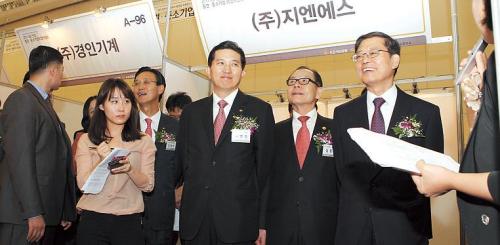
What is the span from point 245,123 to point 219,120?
159mm

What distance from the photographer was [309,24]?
9.83 ft

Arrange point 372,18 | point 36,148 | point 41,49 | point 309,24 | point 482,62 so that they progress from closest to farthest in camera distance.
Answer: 1. point 482,62
2. point 36,148
3. point 41,49
4. point 372,18
5. point 309,24

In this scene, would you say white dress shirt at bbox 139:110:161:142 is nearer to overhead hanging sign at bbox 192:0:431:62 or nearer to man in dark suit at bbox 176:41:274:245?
man in dark suit at bbox 176:41:274:245

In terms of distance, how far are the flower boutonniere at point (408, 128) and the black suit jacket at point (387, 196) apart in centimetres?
2

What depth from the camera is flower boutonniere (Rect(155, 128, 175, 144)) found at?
2779 millimetres

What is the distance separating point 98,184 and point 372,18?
206 cm

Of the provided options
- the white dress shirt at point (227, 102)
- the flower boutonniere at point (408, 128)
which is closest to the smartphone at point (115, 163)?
the white dress shirt at point (227, 102)

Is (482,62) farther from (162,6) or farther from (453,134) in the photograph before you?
(162,6)

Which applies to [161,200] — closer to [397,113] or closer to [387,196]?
[387,196]

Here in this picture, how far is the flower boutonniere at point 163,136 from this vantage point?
9.12 feet

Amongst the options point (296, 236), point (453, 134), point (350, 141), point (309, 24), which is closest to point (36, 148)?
point (296, 236)

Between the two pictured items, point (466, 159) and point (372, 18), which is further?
point (372, 18)

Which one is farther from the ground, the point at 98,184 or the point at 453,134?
the point at 98,184

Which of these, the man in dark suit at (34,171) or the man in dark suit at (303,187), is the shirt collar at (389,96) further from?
the man in dark suit at (34,171)
